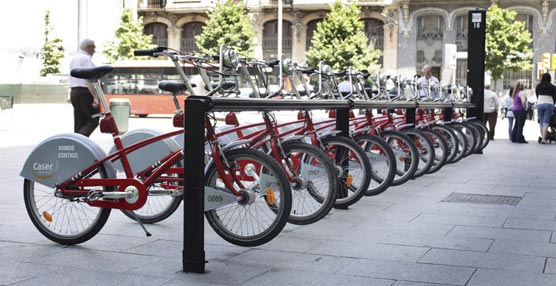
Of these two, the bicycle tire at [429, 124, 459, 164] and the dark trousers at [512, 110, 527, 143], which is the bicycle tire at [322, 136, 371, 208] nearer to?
the bicycle tire at [429, 124, 459, 164]

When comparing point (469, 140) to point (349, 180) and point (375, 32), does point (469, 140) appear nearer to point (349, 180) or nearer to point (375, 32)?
point (349, 180)

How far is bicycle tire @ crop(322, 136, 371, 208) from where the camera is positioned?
24.4ft

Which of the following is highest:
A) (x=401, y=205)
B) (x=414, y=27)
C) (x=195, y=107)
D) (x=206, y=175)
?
(x=414, y=27)

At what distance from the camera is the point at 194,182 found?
5.10m

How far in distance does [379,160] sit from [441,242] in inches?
92.6

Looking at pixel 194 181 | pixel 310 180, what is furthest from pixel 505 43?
pixel 194 181

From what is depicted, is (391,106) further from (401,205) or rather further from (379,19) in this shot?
(379,19)

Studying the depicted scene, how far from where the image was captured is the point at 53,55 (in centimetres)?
5234

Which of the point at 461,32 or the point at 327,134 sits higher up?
the point at 461,32

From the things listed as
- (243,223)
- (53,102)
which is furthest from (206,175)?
(53,102)

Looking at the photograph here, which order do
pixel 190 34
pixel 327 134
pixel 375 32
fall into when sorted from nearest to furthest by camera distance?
pixel 327 134, pixel 375 32, pixel 190 34

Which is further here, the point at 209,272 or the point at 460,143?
the point at 460,143

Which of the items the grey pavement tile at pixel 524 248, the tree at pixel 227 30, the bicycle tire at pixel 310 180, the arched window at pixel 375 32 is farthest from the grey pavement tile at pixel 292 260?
the arched window at pixel 375 32

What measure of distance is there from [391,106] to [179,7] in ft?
170
